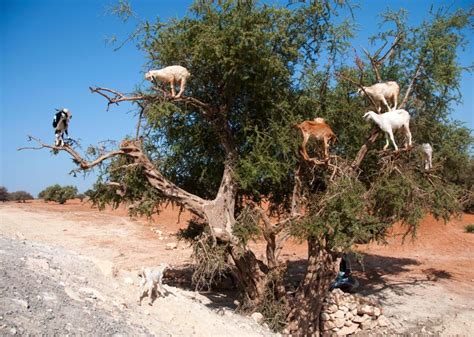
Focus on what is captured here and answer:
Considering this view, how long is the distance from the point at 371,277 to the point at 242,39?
10014mm

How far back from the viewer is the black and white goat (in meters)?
7.89

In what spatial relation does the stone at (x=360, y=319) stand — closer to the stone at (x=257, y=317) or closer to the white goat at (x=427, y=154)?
the stone at (x=257, y=317)

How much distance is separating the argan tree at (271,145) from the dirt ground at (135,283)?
129 centimetres

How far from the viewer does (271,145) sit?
34.9 feet

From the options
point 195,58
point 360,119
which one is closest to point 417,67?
point 360,119

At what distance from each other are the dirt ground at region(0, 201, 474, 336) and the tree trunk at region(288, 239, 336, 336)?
3.75 ft

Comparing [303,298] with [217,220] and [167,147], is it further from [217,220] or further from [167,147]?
[167,147]

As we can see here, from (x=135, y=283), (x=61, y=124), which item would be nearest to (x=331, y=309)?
(x=135, y=283)

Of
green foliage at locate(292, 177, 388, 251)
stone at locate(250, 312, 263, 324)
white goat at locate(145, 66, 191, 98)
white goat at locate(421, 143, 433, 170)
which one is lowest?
stone at locate(250, 312, 263, 324)

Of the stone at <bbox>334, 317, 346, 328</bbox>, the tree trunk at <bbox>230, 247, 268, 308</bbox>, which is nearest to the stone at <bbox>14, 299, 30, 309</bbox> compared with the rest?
the tree trunk at <bbox>230, 247, 268, 308</bbox>

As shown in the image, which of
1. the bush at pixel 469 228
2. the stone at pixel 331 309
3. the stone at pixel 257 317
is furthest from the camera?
the bush at pixel 469 228

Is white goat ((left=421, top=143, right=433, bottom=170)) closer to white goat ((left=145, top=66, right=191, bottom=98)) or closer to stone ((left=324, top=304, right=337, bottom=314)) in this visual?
stone ((left=324, top=304, right=337, bottom=314))

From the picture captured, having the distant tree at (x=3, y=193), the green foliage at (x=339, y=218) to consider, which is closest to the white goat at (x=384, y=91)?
the green foliage at (x=339, y=218)

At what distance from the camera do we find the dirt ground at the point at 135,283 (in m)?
5.85
